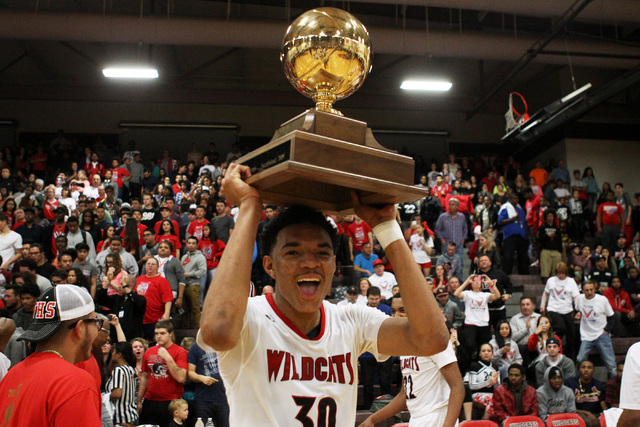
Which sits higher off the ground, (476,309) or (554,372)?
(476,309)

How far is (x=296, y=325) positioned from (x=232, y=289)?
1.16ft

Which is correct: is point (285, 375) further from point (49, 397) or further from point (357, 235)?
point (357, 235)

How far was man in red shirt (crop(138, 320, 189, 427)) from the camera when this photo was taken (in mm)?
7371

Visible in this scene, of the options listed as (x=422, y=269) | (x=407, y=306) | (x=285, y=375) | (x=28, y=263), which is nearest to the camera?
(x=285, y=375)

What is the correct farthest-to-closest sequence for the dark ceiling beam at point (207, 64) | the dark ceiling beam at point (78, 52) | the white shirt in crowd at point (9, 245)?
the dark ceiling beam at point (207, 64) < the dark ceiling beam at point (78, 52) < the white shirt in crowd at point (9, 245)

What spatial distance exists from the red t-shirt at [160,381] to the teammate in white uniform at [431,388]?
3121 millimetres

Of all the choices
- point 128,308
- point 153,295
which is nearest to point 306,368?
point 128,308

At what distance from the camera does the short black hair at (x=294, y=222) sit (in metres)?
2.25

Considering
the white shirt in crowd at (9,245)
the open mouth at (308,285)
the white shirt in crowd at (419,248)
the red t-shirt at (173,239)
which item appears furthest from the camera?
the white shirt in crowd at (419,248)

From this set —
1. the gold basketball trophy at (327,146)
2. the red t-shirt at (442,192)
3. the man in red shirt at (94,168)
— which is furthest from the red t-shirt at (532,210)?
Result: the gold basketball trophy at (327,146)

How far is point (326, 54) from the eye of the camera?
7.87 feet

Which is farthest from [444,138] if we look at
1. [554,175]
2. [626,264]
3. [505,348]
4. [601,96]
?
[505,348]

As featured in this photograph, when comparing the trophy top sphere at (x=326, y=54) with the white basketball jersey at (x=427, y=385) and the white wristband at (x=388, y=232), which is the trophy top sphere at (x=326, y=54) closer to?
the white wristband at (x=388, y=232)

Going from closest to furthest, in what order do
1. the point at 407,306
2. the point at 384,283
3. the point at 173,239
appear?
the point at 407,306 < the point at 384,283 < the point at 173,239
